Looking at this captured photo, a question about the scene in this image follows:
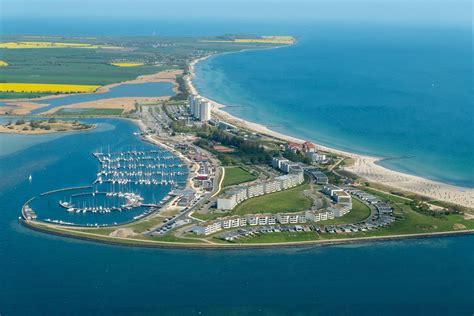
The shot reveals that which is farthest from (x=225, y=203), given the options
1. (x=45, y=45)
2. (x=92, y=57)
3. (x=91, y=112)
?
(x=45, y=45)

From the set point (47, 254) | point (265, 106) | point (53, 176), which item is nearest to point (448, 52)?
point (265, 106)

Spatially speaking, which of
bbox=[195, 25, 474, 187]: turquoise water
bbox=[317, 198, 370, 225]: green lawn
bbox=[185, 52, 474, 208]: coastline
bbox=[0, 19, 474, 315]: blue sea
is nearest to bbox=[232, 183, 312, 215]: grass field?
bbox=[317, 198, 370, 225]: green lawn

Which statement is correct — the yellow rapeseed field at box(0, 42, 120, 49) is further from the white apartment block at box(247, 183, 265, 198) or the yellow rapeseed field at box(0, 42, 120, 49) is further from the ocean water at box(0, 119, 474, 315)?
the ocean water at box(0, 119, 474, 315)

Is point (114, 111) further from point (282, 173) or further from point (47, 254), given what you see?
point (47, 254)

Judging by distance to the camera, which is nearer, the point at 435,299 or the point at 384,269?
the point at 435,299

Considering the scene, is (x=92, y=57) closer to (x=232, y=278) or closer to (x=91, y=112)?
(x=91, y=112)

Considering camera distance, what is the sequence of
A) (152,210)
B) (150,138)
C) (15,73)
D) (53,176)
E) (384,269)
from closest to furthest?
(384,269) < (152,210) < (53,176) < (150,138) < (15,73)
